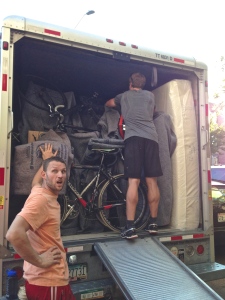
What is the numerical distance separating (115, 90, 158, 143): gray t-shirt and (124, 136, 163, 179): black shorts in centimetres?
7

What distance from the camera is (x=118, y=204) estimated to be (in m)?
3.96

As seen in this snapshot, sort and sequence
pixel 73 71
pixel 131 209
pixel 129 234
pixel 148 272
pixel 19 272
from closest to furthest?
pixel 19 272
pixel 148 272
pixel 129 234
pixel 131 209
pixel 73 71

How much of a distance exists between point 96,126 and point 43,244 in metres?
2.83

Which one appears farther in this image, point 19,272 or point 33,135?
Answer: point 33,135

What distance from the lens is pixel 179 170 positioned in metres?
3.98

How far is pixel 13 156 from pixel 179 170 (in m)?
1.93

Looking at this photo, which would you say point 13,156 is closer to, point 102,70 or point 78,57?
point 78,57

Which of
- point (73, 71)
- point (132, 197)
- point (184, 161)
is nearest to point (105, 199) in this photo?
point (132, 197)

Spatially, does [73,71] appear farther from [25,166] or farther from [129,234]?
[129,234]

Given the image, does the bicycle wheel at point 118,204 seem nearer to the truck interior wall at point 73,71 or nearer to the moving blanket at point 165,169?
the moving blanket at point 165,169

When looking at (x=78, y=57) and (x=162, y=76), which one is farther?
(x=162, y=76)

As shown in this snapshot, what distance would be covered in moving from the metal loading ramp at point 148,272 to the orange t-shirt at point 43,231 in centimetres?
72

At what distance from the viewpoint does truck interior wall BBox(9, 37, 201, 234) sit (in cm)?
367

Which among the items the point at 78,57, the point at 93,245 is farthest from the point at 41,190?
the point at 78,57
